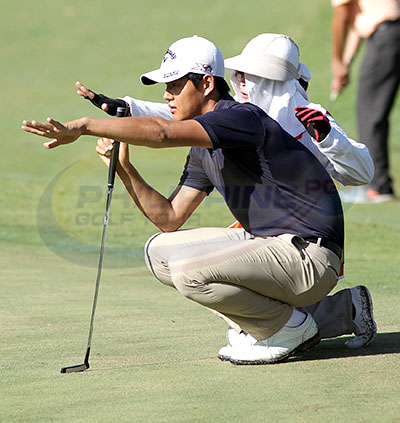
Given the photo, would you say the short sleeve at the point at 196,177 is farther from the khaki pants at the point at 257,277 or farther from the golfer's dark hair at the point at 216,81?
the khaki pants at the point at 257,277

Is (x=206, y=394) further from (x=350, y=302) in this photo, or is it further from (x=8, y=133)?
(x=8, y=133)

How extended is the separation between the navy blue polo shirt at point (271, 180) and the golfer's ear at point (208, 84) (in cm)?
7

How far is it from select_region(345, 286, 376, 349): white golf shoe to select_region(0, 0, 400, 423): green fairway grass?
0.05 metres

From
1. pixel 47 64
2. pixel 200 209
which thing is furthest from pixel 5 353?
pixel 47 64

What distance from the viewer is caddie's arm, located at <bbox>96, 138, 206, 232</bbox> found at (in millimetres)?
3836

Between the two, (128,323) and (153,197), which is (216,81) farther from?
(128,323)

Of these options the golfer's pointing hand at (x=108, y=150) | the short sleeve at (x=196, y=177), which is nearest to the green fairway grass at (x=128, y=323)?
the short sleeve at (x=196, y=177)

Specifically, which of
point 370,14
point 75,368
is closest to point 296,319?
point 75,368

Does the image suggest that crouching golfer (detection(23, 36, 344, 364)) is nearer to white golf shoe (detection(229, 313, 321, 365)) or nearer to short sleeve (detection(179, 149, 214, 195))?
white golf shoe (detection(229, 313, 321, 365))

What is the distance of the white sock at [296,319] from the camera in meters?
3.50

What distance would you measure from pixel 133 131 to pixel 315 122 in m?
0.75

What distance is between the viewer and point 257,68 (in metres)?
3.89

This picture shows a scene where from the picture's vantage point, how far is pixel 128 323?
164 inches

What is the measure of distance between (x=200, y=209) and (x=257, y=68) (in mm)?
3753
